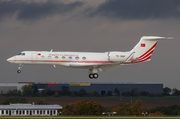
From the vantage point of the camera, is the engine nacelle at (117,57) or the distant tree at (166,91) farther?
the distant tree at (166,91)

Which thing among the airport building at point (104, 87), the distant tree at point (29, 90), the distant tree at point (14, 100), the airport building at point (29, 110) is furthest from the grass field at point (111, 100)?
the airport building at point (29, 110)

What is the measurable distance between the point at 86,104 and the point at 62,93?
33.4ft

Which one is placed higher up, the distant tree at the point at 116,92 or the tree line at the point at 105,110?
the distant tree at the point at 116,92

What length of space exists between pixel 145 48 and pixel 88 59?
28.5ft

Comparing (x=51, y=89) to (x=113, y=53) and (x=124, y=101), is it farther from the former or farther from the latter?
(x=113, y=53)

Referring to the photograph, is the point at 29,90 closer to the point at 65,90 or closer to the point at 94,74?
the point at 65,90

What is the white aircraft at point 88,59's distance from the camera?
58812mm

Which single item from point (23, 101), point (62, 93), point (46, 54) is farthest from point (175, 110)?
point (46, 54)

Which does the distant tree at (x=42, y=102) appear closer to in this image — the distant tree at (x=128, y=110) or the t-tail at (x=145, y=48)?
the distant tree at (x=128, y=110)

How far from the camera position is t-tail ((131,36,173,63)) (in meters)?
62.3

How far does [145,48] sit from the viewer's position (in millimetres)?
62688

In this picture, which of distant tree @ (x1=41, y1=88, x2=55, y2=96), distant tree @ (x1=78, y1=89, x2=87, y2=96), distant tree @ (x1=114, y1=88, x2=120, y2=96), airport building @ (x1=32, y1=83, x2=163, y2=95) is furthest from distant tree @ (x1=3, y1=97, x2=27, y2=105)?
distant tree @ (x1=114, y1=88, x2=120, y2=96)

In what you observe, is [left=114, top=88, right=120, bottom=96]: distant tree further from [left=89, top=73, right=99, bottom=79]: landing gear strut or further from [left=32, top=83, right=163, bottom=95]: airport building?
[left=89, top=73, right=99, bottom=79]: landing gear strut

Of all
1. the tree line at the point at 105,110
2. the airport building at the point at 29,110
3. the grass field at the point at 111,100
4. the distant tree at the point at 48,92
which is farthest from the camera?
the distant tree at the point at 48,92
